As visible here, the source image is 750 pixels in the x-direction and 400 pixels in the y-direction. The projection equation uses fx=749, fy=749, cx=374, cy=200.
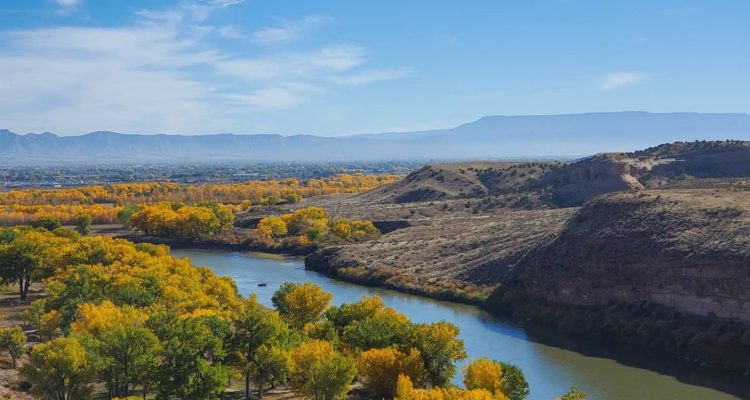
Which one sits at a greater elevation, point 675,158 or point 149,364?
point 675,158

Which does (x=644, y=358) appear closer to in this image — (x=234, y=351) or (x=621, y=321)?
(x=621, y=321)

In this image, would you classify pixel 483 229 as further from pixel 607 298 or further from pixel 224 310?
pixel 224 310

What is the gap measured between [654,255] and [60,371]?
44837 mm

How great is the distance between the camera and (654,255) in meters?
60.4

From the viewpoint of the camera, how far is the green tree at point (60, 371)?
37031 mm

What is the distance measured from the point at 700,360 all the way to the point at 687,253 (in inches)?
367

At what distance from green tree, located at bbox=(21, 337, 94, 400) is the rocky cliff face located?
4106 centimetres

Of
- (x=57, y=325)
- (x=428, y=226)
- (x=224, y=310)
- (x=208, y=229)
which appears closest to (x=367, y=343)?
(x=224, y=310)

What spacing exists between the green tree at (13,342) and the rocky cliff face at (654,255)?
1662 inches

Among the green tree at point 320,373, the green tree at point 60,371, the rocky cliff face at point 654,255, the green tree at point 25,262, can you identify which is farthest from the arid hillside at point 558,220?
the green tree at point 60,371

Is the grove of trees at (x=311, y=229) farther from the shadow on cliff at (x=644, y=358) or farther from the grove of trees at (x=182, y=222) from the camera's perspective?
the shadow on cliff at (x=644, y=358)

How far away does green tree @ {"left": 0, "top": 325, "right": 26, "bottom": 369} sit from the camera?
45.2 m

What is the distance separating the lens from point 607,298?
2442 inches

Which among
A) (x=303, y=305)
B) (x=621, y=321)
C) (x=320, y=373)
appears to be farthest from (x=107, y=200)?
(x=320, y=373)
